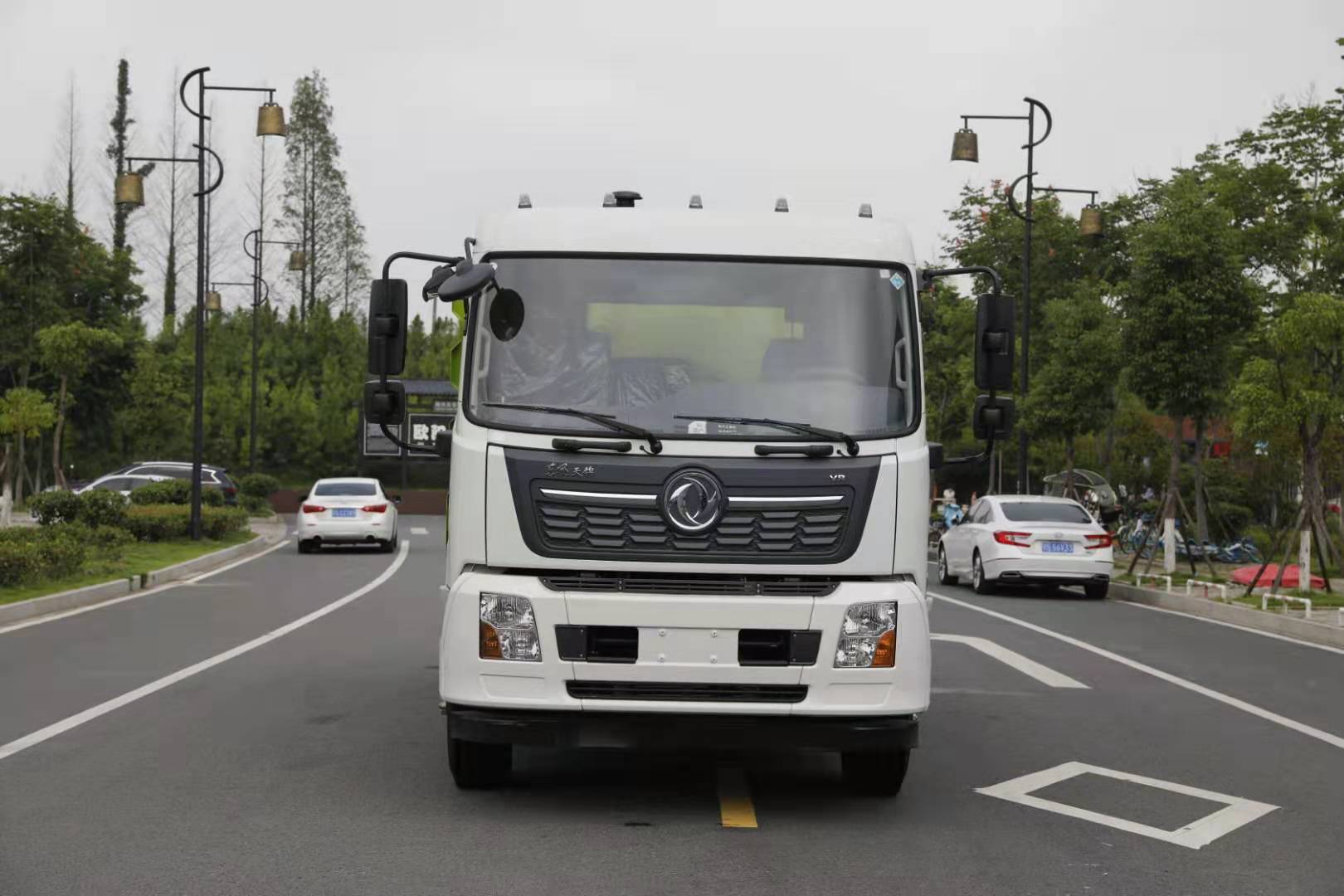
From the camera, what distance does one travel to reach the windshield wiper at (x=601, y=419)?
7.03 meters

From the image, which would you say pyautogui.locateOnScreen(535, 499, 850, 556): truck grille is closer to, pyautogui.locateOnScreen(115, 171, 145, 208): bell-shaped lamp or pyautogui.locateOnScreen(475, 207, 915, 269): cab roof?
pyautogui.locateOnScreen(475, 207, 915, 269): cab roof

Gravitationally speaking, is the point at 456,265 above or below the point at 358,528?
above

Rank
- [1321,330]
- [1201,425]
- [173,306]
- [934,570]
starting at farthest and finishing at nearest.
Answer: [173,306]
[934,570]
[1201,425]
[1321,330]

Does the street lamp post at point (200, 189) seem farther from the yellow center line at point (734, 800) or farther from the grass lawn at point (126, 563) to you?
the yellow center line at point (734, 800)

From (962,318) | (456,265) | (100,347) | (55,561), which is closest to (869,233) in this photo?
(456,265)

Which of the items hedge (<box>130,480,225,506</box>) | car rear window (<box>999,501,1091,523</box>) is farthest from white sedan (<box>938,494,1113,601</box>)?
hedge (<box>130,480,225,506</box>)

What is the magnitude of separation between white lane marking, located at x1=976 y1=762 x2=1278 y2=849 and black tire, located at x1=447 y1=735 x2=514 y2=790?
2.26m

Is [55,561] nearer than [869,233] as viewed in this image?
No

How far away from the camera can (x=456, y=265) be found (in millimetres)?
7770

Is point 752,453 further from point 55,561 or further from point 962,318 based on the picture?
point 962,318

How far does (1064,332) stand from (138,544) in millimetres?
17583

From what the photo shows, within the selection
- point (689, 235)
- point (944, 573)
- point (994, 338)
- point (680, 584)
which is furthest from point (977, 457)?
point (944, 573)

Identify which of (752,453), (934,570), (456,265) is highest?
(456,265)

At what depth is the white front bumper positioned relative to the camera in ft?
22.7
